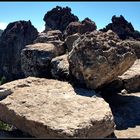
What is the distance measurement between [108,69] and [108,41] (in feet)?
3.93

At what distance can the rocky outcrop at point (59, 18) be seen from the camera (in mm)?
50850

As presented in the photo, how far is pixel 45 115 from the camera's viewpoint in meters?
9.20

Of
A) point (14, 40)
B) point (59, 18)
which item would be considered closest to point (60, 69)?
point (14, 40)

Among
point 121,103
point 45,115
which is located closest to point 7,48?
point 121,103

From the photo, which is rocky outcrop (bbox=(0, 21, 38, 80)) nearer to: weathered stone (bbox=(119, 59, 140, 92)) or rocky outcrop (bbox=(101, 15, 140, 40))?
rocky outcrop (bbox=(101, 15, 140, 40))

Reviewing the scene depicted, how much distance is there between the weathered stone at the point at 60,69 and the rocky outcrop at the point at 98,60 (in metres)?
0.54

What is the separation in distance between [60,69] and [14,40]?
34619mm

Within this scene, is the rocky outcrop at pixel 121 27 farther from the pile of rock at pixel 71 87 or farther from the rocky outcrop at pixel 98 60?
the rocky outcrop at pixel 98 60

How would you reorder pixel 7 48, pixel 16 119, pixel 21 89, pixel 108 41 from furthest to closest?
pixel 7 48
pixel 108 41
pixel 21 89
pixel 16 119

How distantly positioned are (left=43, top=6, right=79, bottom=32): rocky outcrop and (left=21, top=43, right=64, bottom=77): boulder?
36.2 m

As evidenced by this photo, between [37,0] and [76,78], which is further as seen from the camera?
[76,78]

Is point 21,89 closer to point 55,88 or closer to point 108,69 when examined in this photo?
point 55,88

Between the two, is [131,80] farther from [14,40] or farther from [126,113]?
[14,40]

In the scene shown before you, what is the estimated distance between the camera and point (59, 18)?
5262 centimetres
